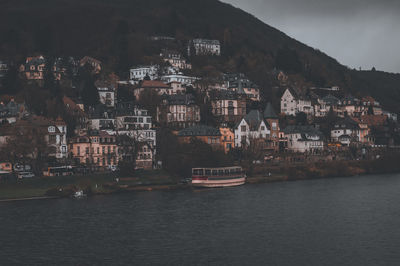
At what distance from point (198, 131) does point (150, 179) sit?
2296 cm

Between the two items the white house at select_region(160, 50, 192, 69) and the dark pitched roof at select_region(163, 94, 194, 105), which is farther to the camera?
the white house at select_region(160, 50, 192, 69)

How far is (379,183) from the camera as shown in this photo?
9212 centimetres

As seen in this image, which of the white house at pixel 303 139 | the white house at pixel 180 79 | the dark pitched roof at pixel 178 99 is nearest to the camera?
the white house at pixel 303 139

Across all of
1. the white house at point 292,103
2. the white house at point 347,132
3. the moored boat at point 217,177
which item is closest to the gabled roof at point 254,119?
the white house at point 292,103

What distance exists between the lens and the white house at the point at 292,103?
5645 inches

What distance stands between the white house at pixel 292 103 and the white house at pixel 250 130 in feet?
74.2

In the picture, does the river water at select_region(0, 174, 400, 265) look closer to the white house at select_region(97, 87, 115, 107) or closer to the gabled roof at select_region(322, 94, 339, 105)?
the white house at select_region(97, 87, 115, 107)

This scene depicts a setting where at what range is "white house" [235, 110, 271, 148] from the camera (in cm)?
11950

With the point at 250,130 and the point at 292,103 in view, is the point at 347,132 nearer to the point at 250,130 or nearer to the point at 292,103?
the point at 292,103

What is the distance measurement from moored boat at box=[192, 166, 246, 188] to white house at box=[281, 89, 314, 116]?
172 feet

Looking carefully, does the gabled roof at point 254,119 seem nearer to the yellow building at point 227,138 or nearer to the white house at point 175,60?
the yellow building at point 227,138

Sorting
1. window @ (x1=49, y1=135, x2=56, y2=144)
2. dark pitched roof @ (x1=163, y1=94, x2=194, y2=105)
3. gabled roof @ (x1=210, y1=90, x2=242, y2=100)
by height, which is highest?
gabled roof @ (x1=210, y1=90, x2=242, y2=100)

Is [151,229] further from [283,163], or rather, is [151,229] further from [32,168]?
[283,163]

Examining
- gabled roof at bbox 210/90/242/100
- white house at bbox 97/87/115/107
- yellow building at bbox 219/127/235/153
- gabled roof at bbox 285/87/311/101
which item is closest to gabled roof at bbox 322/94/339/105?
gabled roof at bbox 285/87/311/101
